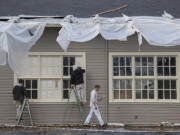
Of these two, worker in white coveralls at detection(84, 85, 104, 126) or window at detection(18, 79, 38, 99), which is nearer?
worker in white coveralls at detection(84, 85, 104, 126)

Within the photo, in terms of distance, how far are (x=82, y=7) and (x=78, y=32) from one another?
13.1 ft

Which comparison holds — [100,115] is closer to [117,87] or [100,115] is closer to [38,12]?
[117,87]

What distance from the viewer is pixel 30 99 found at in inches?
523

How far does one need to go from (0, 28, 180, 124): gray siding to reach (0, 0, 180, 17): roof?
5.46 ft

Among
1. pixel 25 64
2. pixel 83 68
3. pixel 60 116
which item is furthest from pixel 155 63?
pixel 25 64

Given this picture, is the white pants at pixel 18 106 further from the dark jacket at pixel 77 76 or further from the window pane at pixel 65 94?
the dark jacket at pixel 77 76

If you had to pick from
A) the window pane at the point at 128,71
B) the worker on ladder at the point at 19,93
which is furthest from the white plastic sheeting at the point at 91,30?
the worker on ladder at the point at 19,93

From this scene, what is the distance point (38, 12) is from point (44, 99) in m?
3.56

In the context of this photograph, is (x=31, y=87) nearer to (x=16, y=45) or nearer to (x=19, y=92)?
(x=19, y=92)

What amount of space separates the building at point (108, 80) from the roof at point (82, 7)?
5.52 ft

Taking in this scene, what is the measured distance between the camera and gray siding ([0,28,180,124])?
43.3ft

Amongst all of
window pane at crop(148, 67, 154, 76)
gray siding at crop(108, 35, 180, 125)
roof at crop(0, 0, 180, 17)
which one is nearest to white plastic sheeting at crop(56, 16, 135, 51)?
gray siding at crop(108, 35, 180, 125)

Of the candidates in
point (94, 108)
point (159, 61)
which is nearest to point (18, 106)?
point (94, 108)

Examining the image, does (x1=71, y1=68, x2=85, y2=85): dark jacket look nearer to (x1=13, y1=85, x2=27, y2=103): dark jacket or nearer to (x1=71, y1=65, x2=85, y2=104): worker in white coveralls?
(x1=71, y1=65, x2=85, y2=104): worker in white coveralls
